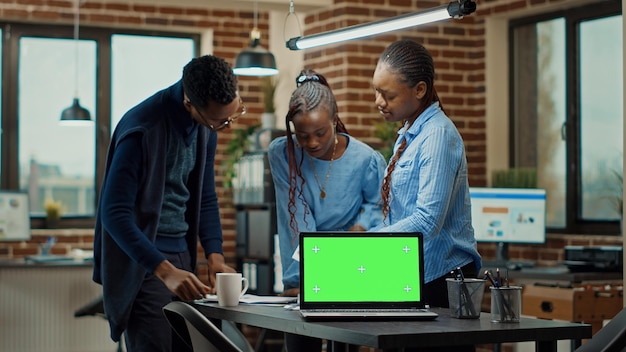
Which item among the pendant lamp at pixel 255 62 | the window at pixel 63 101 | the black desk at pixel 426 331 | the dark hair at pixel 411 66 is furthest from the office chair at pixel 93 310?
the black desk at pixel 426 331

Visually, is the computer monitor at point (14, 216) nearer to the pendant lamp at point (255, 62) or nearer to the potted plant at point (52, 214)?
the potted plant at point (52, 214)

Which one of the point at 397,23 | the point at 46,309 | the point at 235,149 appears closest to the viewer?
the point at 397,23

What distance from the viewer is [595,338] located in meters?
2.77

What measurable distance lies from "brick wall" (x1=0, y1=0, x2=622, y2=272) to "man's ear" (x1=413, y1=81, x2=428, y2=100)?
349 centimetres

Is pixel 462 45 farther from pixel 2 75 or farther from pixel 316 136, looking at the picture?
pixel 316 136

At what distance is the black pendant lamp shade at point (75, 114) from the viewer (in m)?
7.12

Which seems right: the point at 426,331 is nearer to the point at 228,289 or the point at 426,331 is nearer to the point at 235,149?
the point at 228,289

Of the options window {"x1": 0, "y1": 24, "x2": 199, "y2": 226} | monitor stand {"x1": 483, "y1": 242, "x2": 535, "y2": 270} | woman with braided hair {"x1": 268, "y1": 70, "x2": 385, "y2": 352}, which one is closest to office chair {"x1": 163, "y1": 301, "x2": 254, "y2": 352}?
woman with braided hair {"x1": 268, "y1": 70, "x2": 385, "y2": 352}

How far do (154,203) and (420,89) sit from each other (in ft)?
2.78

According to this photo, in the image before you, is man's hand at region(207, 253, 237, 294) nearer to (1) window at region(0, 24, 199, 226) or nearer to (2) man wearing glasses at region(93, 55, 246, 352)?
(2) man wearing glasses at region(93, 55, 246, 352)

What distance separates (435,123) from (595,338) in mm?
745

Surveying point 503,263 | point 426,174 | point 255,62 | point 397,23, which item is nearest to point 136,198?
point 426,174

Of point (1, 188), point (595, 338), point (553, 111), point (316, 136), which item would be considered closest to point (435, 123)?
point (316, 136)

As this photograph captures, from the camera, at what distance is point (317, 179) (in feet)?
10.4
